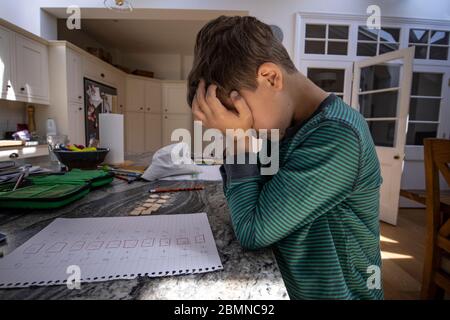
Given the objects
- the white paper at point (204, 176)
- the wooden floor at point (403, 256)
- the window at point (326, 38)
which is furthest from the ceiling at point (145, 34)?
the wooden floor at point (403, 256)

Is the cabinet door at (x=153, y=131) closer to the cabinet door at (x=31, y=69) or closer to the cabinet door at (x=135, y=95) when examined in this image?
the cabinet door at (x=135, y=95)

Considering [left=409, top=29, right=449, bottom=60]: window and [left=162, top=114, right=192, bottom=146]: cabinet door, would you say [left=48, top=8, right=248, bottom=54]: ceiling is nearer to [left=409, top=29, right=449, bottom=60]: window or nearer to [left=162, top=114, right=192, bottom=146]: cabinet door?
[left=162, top=114, right=192, bottom=146]: cabinet door

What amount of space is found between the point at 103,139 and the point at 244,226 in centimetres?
99

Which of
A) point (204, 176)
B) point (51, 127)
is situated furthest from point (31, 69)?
point (204, 176)

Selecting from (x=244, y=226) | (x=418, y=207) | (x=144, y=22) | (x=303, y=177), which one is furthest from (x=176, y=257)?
(x=144, y=22)

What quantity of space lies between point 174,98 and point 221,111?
505 centimetres

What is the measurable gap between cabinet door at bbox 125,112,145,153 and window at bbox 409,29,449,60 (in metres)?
4.36

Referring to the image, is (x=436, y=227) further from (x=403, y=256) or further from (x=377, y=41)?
(x=377, y=41)

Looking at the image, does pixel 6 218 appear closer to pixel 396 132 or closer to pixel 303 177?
pixel 303 177

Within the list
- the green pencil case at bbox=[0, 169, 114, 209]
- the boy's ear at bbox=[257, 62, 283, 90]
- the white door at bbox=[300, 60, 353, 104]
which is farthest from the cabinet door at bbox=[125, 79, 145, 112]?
the boy's ear at bbox=[257, 62, 283, 90]

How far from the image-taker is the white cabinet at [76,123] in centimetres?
327

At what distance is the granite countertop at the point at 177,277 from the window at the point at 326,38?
279 cm

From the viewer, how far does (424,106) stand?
325cm

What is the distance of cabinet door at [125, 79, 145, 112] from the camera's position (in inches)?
198
